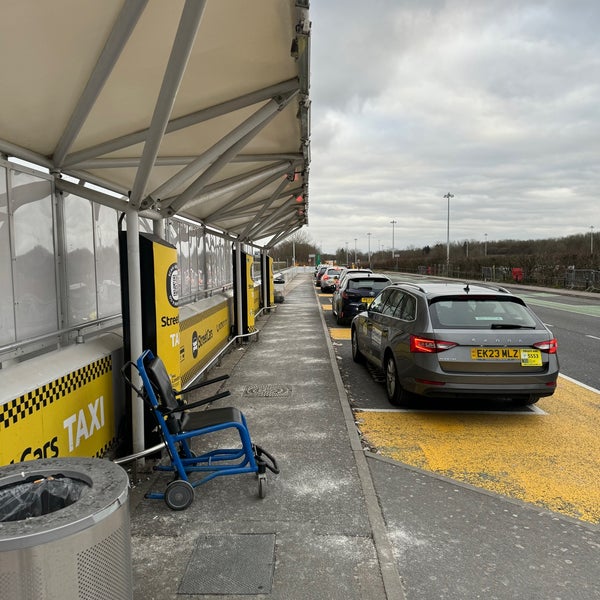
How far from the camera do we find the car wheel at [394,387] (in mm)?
6241

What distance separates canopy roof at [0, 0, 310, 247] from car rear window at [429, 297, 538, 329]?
271 cm

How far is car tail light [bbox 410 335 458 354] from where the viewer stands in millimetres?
5492

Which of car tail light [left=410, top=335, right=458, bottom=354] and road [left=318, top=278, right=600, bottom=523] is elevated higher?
car tail light [left=410, top=335, right=458, bottom=354]

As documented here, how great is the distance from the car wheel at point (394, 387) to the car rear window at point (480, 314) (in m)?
0.94

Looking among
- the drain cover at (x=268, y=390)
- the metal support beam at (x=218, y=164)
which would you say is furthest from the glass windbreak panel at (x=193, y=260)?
the metal support beam at (x=218, y=164)

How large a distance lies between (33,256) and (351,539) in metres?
3.21

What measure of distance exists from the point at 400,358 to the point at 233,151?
3.13 metres

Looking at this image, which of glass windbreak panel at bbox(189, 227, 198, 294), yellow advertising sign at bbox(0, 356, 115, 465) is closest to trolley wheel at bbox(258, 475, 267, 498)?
yellow advertising sign at bbox(0, 356, 115, 465)

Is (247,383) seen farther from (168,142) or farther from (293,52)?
(293,52)

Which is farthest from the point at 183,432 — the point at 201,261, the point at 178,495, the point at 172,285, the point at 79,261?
the point at 201,261

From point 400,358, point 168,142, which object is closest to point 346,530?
point 400,358

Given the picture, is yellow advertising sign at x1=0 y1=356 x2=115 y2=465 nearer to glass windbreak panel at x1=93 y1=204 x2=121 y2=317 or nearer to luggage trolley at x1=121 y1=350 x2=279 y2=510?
luggage trolley at x1=121 y1=350 x2=279 y2=510

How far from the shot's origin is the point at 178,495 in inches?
145

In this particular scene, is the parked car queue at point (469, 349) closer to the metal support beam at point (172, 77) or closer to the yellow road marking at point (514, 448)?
the yellow road marking at point (514, 448)
